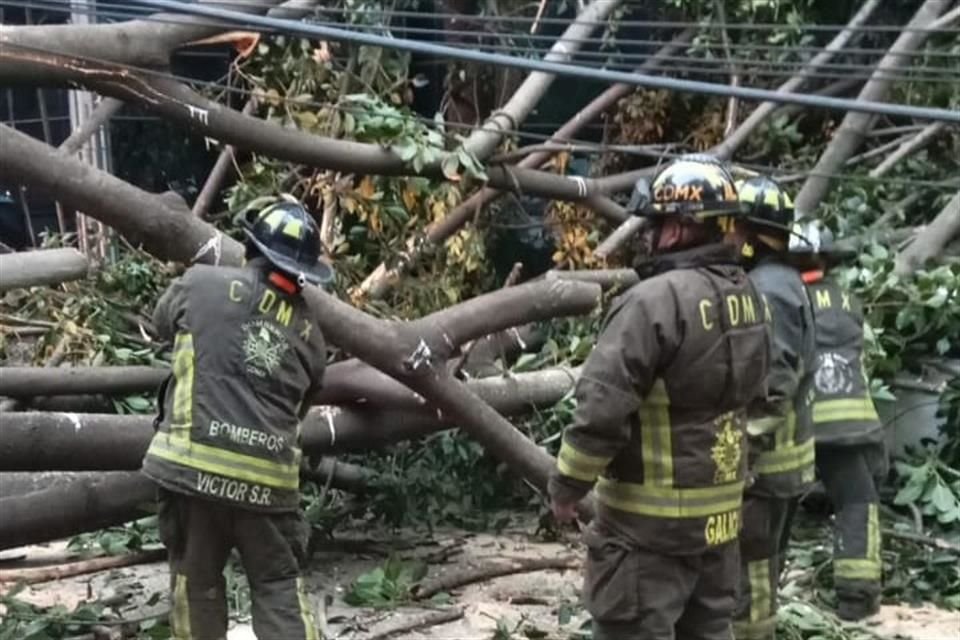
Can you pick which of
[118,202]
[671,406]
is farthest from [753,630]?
[118,202]

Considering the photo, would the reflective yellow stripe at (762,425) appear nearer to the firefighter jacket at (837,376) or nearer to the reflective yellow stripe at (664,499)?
the reflective yellow stripe at (664,499)

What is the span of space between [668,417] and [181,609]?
1.75 m

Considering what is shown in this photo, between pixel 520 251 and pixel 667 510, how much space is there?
5900mm

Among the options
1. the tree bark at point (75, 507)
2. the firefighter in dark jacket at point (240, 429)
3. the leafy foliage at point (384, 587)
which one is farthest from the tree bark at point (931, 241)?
the tree bark at point (75, 507)

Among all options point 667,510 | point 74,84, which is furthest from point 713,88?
point 74,84

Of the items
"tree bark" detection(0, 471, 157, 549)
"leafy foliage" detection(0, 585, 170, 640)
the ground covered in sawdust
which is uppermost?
"tree bark" detection(0, 471, 157, 549)

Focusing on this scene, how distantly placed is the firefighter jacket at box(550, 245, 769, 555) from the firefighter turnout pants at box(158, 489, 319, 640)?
1080mm

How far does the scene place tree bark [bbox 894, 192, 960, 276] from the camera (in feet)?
23.6

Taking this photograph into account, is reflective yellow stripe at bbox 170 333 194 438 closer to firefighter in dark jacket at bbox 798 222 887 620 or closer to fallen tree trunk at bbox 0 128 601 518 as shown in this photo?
fallen tree trunk at bbox 0 128 601 518

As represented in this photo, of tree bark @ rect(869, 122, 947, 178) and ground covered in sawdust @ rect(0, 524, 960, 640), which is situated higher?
tree bark @ rect(869, 122, 947, 178)

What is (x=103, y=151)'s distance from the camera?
9.82 meters

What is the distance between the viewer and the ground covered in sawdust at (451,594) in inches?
207

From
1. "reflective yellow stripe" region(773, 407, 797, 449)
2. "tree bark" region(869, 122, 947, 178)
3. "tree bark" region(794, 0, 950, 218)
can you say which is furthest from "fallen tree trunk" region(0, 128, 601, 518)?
"tree bark" region(869, 122, 947, 178)

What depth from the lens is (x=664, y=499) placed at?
3.80 meters
